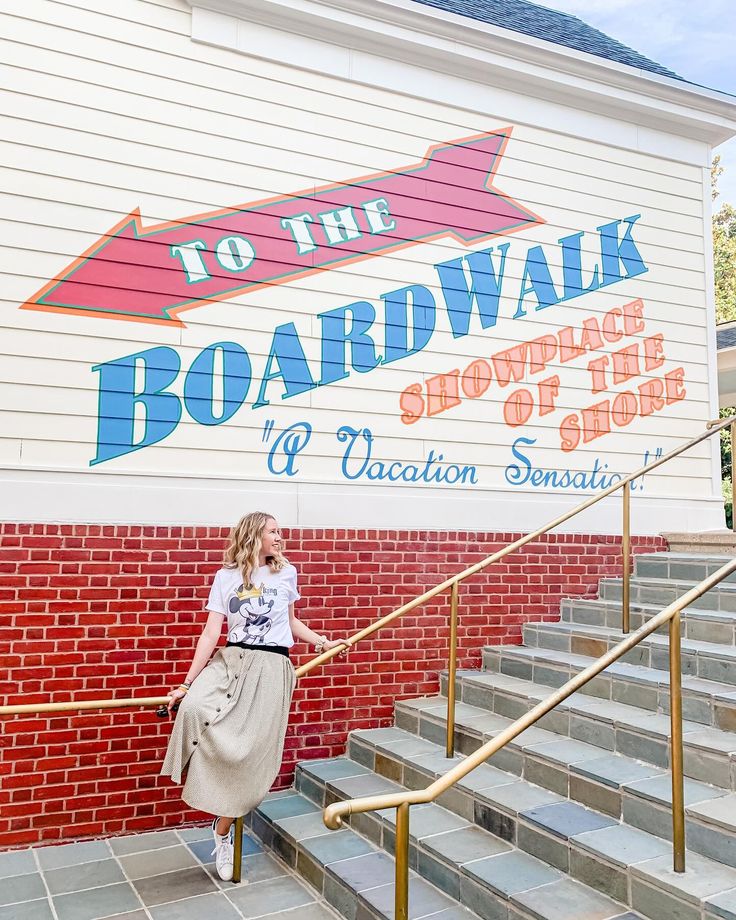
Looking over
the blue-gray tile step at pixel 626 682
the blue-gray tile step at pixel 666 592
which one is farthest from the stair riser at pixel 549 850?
the blue-gray tile step at pixel 666 592

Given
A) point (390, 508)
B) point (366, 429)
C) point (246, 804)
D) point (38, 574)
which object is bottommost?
point (246, 804)

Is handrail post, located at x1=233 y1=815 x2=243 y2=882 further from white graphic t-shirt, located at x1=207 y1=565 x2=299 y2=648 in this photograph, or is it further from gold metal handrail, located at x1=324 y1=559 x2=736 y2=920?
gold metal handrail, located at x1=324 y1=559 x2=736 y2=920

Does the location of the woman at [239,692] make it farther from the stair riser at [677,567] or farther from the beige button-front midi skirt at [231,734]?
the stair riser at [677,567]

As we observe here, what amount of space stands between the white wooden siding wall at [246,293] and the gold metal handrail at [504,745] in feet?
8.43

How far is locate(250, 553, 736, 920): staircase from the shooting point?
294cm

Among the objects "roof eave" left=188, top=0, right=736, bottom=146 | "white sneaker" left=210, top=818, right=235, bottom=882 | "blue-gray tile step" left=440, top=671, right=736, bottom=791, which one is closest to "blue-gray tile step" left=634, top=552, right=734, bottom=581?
"blue-gray tile step" left=440, top=671, right=736, bottom=791

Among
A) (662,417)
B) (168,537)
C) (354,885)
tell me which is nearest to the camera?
(354,885)

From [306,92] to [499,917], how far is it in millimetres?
5052

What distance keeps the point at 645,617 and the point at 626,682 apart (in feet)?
3.16

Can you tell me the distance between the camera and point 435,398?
219 inches

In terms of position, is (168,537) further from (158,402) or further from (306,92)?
(306,92)

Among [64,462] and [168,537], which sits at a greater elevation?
[64,462]

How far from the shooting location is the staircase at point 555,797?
9.64 feet

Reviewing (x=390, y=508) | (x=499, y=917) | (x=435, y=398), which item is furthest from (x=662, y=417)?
(x=499, y=917)
